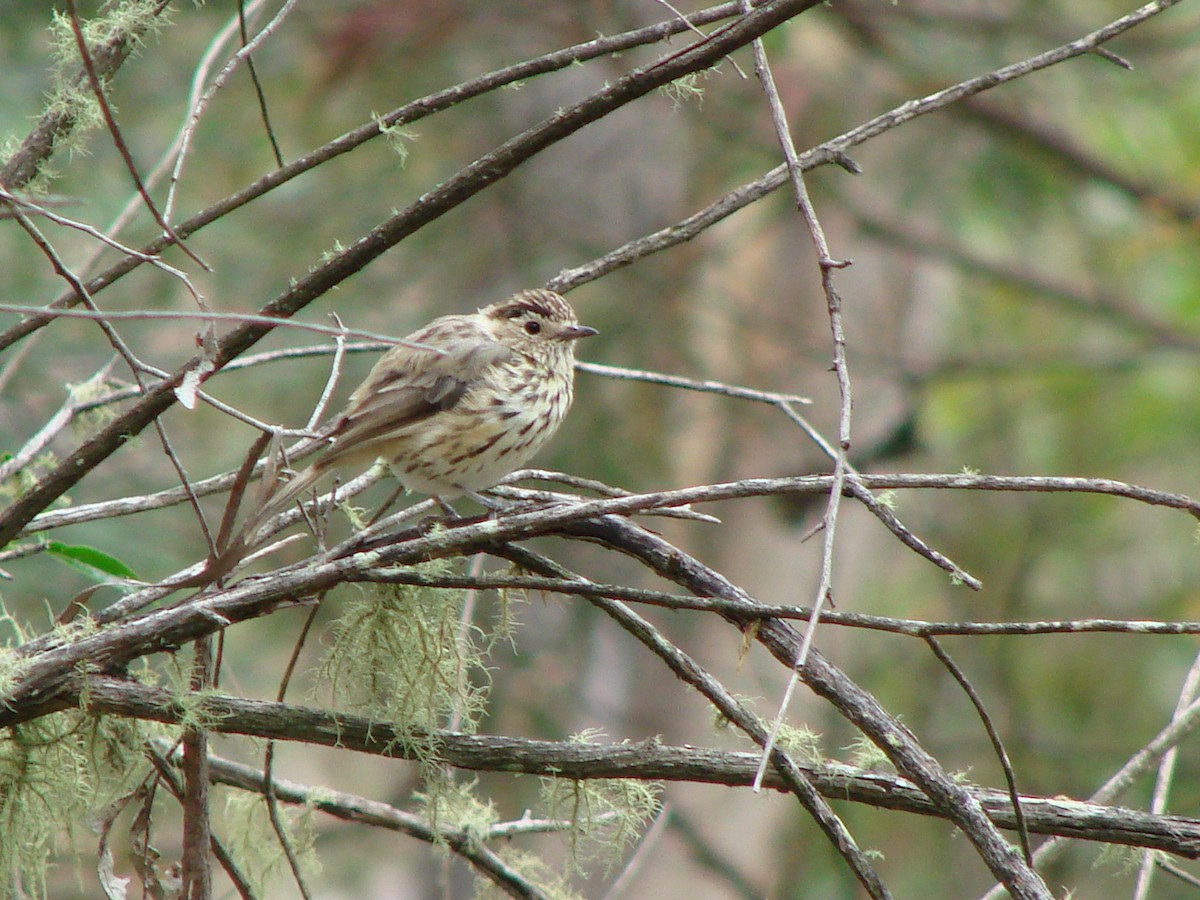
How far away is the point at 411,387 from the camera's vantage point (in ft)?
14.3

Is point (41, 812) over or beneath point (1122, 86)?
beneath

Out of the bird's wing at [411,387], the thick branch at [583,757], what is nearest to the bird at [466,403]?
the bird's wing at [411,387]

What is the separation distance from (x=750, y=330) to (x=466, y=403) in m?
4.06

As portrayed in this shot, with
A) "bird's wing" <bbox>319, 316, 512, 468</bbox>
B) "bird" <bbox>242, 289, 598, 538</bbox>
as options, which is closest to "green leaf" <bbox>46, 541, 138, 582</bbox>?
"bird" <bbox>242, 289, 598, 538</bbox>

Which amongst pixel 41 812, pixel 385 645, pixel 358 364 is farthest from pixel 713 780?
pixel 358 364

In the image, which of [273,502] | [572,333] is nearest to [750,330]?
[572,333]

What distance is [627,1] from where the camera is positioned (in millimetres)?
7617

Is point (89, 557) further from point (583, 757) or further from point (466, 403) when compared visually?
point (466, 403)

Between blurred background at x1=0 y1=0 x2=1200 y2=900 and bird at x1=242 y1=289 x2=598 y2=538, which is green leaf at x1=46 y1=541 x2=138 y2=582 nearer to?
bird at x1=242 y1=289 x2=598 y2=538

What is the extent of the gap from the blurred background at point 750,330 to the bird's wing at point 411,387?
2511mm

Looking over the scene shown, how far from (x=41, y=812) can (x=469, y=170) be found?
1.76m

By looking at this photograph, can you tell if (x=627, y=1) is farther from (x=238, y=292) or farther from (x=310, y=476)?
(x=310, y=476)

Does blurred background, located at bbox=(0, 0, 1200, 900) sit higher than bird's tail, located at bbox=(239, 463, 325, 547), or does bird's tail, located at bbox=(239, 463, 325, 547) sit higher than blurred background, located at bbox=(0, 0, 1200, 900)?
blurred background, located at bbox=(0, 0, 1200, 900)

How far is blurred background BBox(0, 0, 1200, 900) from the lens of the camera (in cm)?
754
